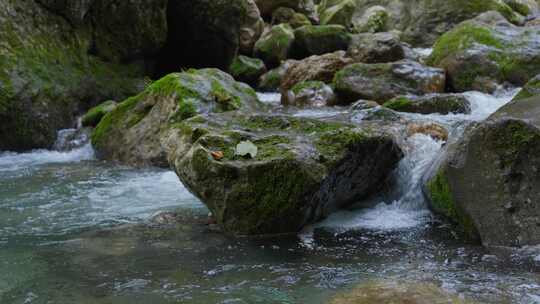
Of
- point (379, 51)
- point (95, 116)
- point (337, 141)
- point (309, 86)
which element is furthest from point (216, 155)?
point (379, 51)

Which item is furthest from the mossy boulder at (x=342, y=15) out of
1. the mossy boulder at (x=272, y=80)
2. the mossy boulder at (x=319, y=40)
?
the mossy boulder at (x=272, y=80)

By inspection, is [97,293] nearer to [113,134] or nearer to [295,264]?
[295,264]

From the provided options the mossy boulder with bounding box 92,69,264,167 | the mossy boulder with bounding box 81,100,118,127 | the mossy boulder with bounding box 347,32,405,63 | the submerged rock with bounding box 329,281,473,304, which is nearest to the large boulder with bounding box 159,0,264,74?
the mossy boulder with bounding box 347,32,405,63

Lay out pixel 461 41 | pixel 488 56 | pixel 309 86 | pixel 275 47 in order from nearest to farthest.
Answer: pixel 488 56
pixel 461 41
pixel 309 86
pixel 275 47

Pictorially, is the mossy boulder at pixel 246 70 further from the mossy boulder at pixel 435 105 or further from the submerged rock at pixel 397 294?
the submerged rock at pixel 397 294

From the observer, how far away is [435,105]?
10.5m

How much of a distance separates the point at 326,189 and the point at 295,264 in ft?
3.28

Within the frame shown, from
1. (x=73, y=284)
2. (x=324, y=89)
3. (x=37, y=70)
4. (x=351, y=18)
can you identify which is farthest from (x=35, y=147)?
(x=351, y=18)

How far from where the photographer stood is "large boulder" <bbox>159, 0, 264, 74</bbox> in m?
14.8

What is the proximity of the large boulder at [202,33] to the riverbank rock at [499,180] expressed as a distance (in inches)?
431

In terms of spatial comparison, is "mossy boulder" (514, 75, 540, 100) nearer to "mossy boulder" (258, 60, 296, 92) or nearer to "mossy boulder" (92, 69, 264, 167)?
"mossy boulder" (92, 69, 264, 167)

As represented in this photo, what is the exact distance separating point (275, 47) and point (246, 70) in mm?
2425

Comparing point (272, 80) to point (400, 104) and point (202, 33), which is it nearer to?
point (202, 33)

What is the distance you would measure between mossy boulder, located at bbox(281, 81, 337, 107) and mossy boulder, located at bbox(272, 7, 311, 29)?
38.8ft
